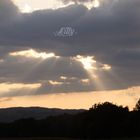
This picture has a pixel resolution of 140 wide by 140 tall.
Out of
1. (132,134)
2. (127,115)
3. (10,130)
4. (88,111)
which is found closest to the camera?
(132,134)

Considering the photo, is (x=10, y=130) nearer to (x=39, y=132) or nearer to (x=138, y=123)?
(x=39, y=132)

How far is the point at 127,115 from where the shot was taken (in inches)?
→ 6870

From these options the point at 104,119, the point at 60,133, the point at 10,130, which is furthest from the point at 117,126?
the point at 10,130

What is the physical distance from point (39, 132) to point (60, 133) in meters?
9.87

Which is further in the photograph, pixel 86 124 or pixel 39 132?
pixel 39 132

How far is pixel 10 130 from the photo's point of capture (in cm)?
19962

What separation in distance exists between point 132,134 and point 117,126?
8129mm

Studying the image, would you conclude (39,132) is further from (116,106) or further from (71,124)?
(116,106)

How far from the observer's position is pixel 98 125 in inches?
6570

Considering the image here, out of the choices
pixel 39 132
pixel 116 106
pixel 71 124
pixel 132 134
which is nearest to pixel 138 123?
pixel 132 134

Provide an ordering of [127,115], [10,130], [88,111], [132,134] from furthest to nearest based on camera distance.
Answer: [10,130]
[88,111]
[127,115]
[132,134]

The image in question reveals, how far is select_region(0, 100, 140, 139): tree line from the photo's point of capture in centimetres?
16388

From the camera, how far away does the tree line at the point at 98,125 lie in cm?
16388

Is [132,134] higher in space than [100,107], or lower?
lower
